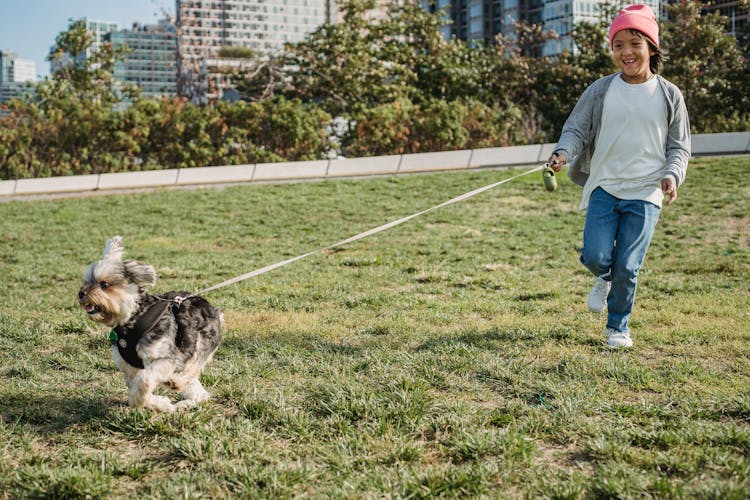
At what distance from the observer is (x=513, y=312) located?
6035 mm

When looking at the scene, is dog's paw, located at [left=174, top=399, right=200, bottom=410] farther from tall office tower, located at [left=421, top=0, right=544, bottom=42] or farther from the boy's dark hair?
tall office tower, located at [left=421, top=0, right=544, bottom=42]

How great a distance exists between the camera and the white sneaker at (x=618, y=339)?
15.8ft

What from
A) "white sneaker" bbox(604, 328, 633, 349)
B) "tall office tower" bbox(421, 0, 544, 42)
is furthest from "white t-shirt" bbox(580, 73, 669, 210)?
"tall office tower" bbox(421, 0, 544, 42)

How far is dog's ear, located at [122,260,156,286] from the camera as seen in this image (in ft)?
11.8

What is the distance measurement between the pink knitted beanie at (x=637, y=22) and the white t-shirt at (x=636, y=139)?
330 mm

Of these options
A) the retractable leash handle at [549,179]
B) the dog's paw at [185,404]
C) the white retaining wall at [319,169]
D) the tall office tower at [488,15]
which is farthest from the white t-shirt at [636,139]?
the tall office tower at [488,15]

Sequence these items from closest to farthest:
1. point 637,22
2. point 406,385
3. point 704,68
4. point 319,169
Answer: point 406,385
point 637,22
point 319,169
point 704,68

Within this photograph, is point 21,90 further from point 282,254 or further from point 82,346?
point 82,346

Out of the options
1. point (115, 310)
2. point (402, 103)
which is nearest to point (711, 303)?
point (115, 310)

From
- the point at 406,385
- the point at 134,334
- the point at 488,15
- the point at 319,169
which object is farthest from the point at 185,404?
the point at 488,15

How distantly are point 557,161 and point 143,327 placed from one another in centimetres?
272

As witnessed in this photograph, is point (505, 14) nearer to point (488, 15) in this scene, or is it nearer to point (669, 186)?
point (488, 15)

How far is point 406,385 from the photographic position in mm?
4020

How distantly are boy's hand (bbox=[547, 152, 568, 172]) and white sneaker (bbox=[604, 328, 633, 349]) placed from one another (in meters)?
1.20
